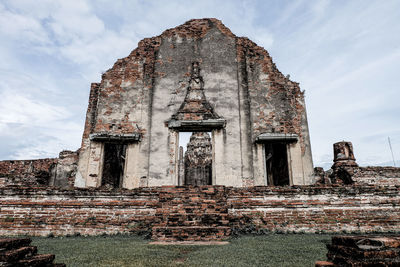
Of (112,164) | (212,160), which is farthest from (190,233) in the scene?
(112,164)

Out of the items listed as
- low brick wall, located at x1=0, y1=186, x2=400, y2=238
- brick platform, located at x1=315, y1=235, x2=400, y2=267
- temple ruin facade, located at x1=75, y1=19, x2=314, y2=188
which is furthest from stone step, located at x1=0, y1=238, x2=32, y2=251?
temple ruin facade, located at x1=75, y1=19, x2=314, y2=188

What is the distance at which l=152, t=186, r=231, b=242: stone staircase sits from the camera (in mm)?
5078

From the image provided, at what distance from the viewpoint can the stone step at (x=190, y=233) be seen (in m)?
5.03

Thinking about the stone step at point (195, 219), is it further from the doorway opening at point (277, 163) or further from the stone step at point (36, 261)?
the doorway opening at point (277, 163)

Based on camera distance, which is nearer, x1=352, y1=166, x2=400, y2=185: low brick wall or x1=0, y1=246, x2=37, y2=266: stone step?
x1=0, y1=246, x2=37, y2=266: stone step

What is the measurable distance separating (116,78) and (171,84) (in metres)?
2.44

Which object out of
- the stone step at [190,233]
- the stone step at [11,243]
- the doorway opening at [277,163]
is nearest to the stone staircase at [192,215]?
the stone step at [190,233]

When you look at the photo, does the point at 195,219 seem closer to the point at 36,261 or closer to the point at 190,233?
the point at 190,233

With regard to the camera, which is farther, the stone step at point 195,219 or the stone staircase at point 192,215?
the stone step at point 195,219

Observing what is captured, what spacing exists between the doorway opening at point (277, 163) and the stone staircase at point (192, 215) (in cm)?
671

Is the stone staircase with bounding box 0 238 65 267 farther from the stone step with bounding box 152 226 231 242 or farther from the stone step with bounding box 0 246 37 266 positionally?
the stone step with bounding box 152 226 231 242

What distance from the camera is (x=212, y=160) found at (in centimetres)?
1016

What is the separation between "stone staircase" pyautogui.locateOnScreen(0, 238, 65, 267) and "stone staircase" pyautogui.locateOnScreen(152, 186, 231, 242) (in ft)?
9.15

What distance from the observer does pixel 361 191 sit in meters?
6.39
